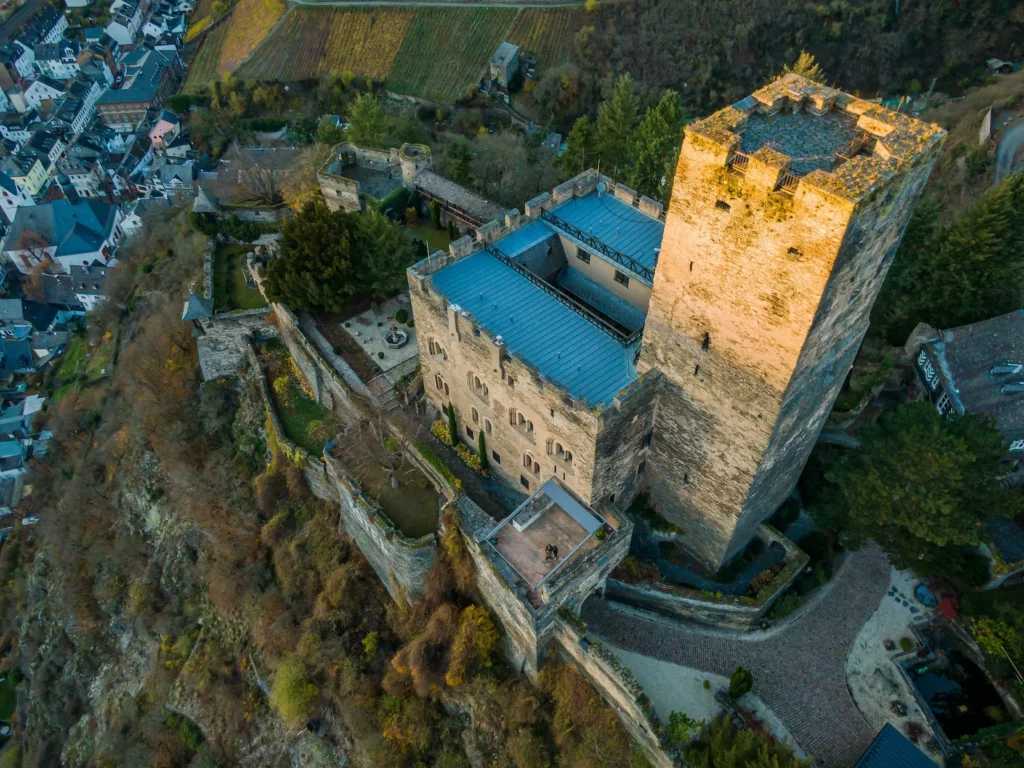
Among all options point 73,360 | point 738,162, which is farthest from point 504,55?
point 738,162

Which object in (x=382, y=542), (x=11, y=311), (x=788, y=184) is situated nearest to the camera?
(x=788, y=184)

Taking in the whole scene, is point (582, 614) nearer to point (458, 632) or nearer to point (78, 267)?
point (458, 632)

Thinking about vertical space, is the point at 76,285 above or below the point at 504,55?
below

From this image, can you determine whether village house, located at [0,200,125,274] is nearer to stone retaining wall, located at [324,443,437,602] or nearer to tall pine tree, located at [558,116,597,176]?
tall pine tree, located at [558,116,597,176]

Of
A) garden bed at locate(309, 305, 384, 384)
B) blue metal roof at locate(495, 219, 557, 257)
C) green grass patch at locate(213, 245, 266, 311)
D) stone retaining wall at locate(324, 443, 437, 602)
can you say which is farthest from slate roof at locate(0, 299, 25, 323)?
blue metal roof at locate(495, 219, 557, 257)

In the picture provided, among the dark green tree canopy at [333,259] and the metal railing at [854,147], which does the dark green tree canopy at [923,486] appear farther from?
the dark green tree canopy at [333,259]

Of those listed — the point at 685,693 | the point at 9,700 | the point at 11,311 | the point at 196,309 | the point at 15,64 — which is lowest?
the point at 9,700

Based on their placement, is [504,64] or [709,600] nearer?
[709,600]

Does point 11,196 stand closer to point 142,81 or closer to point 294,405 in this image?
point 142,81
